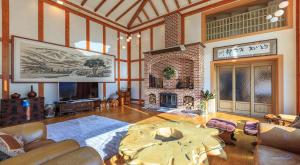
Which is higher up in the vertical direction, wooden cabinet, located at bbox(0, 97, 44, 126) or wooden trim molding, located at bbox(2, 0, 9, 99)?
wooden trim molding, located at bbox(2, 0, 9, 99)

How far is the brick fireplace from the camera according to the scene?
19.0 ft

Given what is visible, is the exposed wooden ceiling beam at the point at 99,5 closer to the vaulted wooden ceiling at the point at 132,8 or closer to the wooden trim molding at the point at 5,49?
the vaulted wooden ceiling at the point at 132,8

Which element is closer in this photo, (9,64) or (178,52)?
(9,64)

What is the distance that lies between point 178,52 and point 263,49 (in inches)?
114

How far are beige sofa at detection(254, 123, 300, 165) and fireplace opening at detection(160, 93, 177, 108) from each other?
14.4 ft

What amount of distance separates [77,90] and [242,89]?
631cm

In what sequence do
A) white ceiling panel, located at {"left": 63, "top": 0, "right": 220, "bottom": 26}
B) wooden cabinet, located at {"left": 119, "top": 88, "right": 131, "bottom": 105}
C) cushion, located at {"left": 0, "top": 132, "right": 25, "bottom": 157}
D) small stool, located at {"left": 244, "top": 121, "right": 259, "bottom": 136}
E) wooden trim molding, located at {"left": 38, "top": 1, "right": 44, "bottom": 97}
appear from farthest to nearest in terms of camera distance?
wooden cabinet, located at {"left": 119, "top": 88, "right": 131, "bottom": 105} → white ceiling panel, located at {"left": 63, "top": 0, "right": 220, "bottom": 26} → wooden trim molding, located at {"left": 38, "top": 1, "right": 44, "bottom": 97} → small stool, located at {"left": 244, "top": 121, "right": 259, "bottom": 136} → cushion, located at {"left": 0, "top": 132, "right": 25, "bottom": 157}

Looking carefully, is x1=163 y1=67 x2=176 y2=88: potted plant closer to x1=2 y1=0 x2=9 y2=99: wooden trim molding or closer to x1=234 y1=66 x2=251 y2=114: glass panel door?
x1=234 y1=66 x2=251 y2=114: glass panel door

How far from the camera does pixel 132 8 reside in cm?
716

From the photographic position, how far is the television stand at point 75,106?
Answer: 525cm

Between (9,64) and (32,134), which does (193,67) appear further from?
(9,64)

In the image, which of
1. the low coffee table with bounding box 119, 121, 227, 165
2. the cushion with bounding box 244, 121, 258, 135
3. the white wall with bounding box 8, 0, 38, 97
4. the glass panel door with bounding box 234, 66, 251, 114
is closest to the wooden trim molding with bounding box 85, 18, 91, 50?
the white wall with bounding box 8, 0, 38, 97

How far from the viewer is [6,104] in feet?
13.6

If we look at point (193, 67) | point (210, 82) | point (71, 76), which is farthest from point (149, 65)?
point (71, 76)
